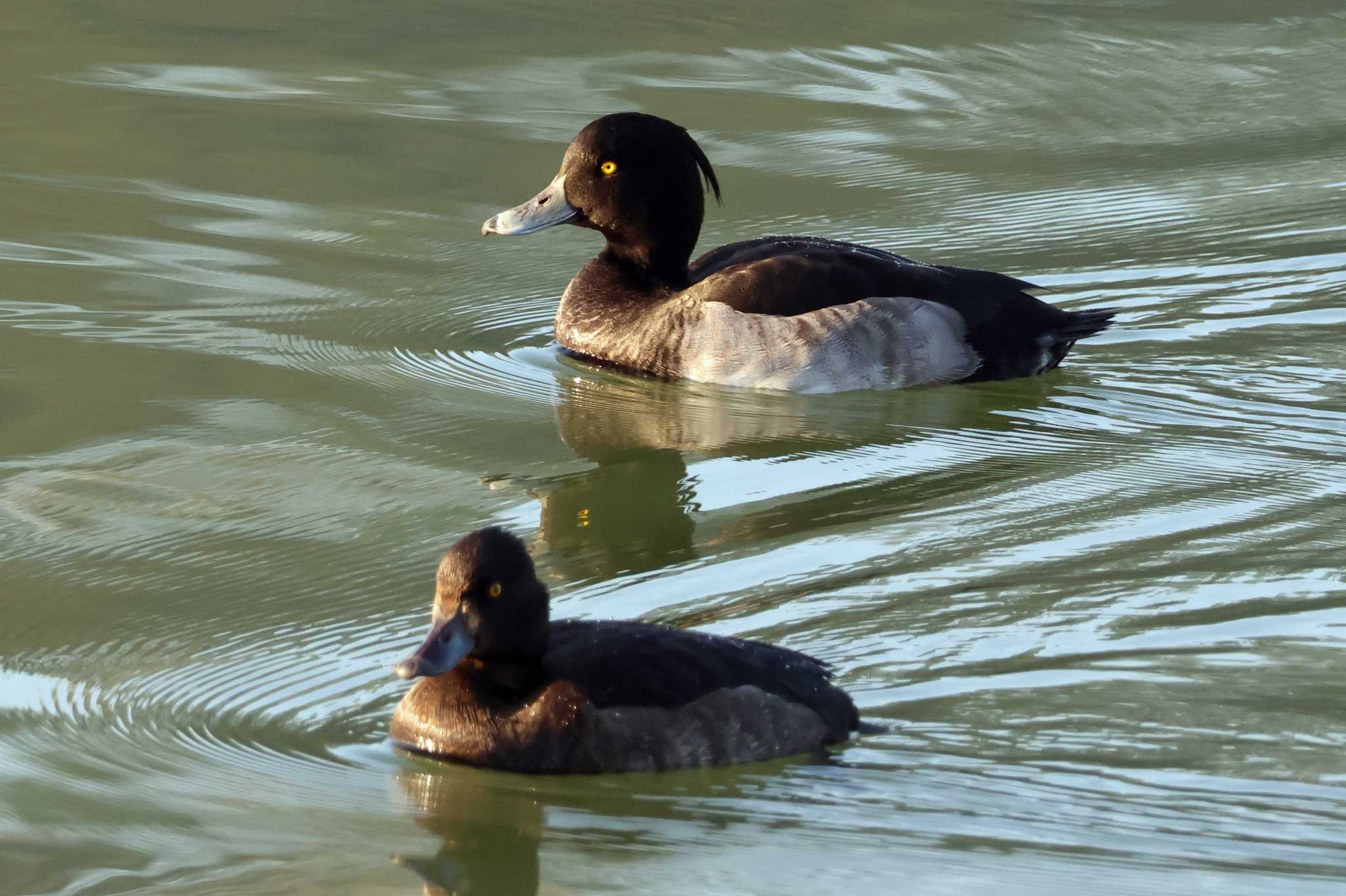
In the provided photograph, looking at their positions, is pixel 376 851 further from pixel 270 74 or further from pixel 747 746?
pixel 270 74

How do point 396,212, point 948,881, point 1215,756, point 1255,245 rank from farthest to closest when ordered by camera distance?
point 396,212, point 1255,245, point 1215,756, point 948,881

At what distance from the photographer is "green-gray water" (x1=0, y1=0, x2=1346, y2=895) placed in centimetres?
520

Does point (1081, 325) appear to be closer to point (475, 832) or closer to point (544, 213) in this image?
point (544, 213)

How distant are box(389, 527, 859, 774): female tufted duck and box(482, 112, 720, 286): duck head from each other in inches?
193

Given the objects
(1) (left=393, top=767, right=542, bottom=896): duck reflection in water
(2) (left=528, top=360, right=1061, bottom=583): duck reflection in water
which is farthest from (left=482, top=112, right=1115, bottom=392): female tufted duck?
(1) (left=393, top=767, right=542, bottom=896): duck reflection in water

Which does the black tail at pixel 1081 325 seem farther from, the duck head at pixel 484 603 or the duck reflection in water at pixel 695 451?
the duck head at pixel 484 603

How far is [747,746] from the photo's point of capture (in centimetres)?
551

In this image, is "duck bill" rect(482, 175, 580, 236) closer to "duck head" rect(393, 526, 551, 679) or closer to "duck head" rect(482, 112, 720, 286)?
"duck head" rect(482, 112, 720, 286)

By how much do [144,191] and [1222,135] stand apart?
6666 millimetres

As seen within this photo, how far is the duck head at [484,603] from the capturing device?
17.8 ft

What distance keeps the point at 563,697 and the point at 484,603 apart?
12.4 inches

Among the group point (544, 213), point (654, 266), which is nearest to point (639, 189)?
point (654, 266)

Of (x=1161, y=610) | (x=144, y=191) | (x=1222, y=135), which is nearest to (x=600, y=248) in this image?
(x=144, y=191)

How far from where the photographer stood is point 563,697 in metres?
5.48
